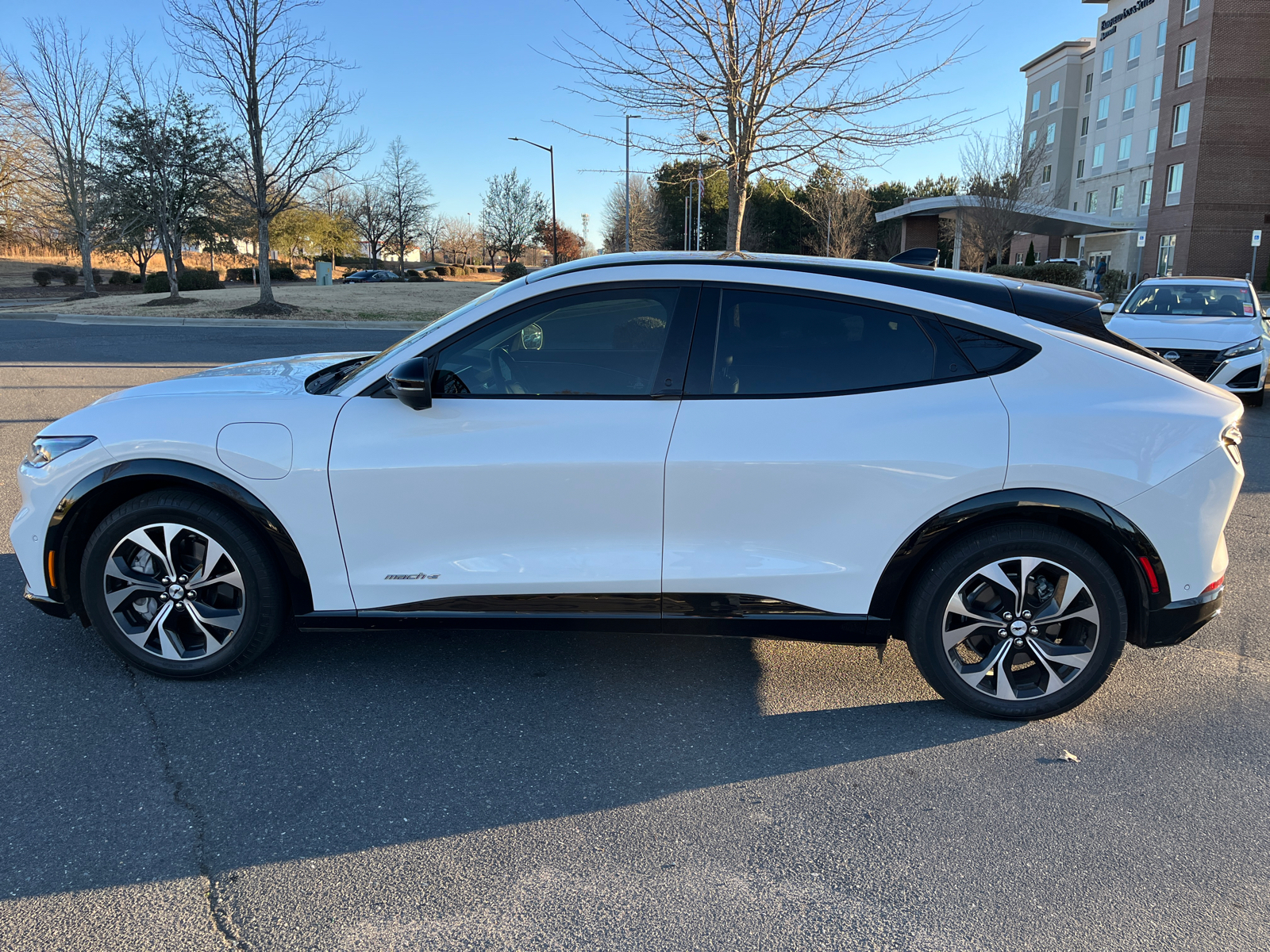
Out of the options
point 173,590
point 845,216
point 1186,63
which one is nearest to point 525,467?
point 173,590

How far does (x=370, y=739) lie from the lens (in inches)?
→ 129

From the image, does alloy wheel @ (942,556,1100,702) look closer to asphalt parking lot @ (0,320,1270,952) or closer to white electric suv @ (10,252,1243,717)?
white electric suv @ (10,252,1243,717)

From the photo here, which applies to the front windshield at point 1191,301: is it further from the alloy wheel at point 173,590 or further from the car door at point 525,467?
the alloy wheel at point 173,590

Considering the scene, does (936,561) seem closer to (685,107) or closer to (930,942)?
(930,942)

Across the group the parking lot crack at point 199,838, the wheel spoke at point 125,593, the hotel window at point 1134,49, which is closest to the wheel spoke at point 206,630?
the wheel spoke at point 125,593

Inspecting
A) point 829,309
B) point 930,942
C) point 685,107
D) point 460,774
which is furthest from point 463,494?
point 685,107

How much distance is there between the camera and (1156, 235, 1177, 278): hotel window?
4521 centimetres

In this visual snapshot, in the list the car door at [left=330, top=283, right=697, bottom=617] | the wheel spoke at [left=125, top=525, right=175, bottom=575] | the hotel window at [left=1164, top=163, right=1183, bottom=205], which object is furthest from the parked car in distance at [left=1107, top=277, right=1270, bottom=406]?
the hotel window at [left=1164, top=163, right=1183, bottom=205]

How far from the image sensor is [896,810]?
2.90 m

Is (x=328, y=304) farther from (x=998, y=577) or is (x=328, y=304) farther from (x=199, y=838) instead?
(x=998, y=577)

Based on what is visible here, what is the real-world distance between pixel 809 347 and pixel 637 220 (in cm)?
5139

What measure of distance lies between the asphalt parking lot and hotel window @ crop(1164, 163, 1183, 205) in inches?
1948

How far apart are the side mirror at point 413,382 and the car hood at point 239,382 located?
0.64 m

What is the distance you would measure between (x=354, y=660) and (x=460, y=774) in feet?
3.65
